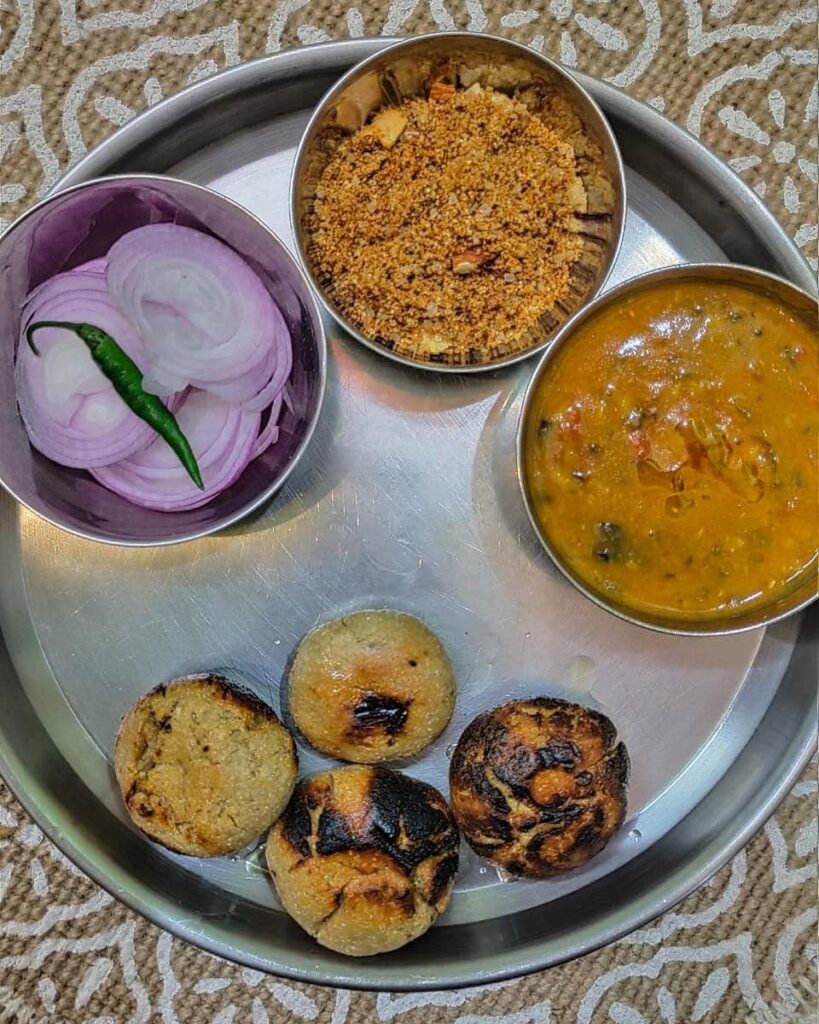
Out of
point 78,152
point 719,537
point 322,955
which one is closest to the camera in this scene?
point 719,537

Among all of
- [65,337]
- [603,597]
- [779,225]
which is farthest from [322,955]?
[779,225]

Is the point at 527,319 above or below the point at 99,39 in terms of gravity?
below

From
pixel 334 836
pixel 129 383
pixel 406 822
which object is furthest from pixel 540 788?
pixel 129 383

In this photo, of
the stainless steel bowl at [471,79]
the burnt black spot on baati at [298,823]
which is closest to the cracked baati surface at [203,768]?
the burnt black spot on baati at [298,823]

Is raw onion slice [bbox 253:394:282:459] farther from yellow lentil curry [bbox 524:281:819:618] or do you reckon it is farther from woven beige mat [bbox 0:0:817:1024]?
woven beige mat [bbox 0:0:817:1024]

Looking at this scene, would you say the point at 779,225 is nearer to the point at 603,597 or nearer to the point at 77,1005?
the point at 603,597

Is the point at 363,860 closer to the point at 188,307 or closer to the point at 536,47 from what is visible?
the point at 188,307

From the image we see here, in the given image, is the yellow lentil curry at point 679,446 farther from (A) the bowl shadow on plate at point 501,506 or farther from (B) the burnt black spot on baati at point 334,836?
(B) the burnt black spot on baati at point 334,836
